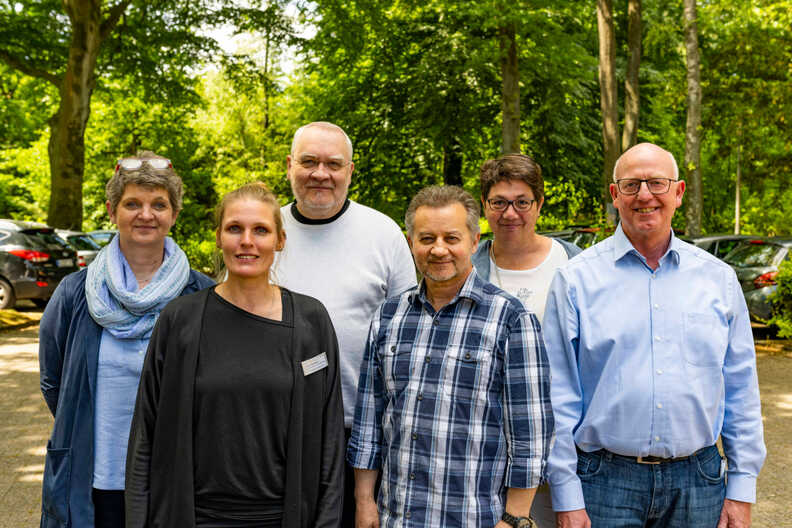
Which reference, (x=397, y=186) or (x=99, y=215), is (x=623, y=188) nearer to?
(x=397, y=186)

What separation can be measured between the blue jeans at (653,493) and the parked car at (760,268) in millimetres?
10080

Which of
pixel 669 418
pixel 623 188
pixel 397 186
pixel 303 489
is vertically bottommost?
pixel 303 489

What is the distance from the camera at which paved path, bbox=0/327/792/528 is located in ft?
17.0

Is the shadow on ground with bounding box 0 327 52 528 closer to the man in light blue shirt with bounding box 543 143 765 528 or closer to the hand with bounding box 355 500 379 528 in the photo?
the hand with bounding box 355 500 379 528

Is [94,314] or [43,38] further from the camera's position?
[43,38]

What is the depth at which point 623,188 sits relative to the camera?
9.25ft

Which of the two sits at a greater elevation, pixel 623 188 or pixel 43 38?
pixel 43 38

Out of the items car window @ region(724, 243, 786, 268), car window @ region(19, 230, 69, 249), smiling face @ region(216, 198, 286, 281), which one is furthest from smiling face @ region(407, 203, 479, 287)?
car window @ region(19, 230, 69, 249)

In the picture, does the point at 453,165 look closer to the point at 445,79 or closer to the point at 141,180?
the point at 445,79

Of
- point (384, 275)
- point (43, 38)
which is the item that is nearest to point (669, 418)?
point (384, 275)

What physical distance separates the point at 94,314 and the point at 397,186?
19.0 meters

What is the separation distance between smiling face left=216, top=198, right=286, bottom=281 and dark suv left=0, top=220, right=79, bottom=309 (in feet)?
44.6

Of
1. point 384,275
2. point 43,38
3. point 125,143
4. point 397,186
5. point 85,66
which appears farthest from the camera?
point 125,143

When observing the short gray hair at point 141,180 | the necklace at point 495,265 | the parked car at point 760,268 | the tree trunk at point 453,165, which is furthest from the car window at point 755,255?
the short gray hair at point 141,180
